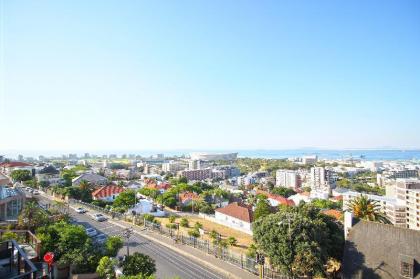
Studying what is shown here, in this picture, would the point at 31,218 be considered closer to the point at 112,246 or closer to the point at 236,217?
the point at 112,246

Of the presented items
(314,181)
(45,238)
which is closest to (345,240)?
(45,238)

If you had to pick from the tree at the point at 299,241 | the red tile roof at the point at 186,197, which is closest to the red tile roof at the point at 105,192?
the red tile roof at the point at 186,197

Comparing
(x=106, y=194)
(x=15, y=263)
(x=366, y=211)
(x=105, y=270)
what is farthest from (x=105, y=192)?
(x=15, y=263)

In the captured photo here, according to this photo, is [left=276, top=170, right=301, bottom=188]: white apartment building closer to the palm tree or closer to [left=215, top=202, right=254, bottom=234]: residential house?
[left=215, top=202, right=254, bottom=234]: residential house

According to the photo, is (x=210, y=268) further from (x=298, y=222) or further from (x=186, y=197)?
(x=186, y=197)

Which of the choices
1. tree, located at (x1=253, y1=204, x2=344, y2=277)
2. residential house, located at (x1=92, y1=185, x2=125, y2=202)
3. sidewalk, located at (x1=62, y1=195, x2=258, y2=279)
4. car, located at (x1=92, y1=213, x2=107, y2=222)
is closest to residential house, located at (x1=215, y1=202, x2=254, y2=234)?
sidewalk, located at (x1=62, y1=195, x2=258, y2=279)

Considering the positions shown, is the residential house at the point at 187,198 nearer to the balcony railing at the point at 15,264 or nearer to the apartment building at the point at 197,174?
the balcony railing at the point at 15,264

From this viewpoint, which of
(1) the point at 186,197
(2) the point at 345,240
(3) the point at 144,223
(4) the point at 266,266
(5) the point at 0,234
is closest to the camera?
(5) the point at 0,234
